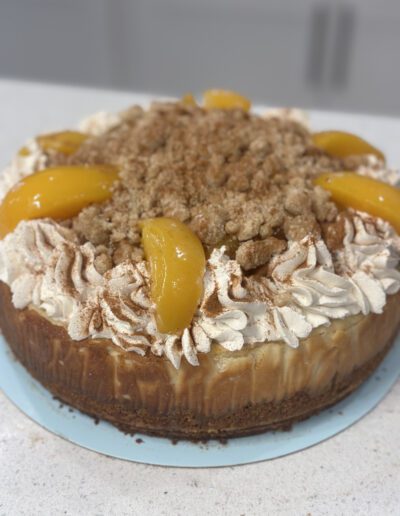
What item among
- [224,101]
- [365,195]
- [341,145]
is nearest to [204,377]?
[365,195]

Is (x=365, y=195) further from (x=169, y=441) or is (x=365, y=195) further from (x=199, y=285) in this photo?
(x=169, y=441)

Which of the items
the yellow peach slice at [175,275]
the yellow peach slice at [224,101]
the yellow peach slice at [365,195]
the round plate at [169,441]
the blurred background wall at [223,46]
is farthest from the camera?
the blurred background wall at [223,46]

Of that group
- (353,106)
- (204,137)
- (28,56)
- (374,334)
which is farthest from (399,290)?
(28,56)

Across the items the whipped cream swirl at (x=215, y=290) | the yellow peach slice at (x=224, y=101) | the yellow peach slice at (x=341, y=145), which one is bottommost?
the whipped cream swirl at (x=215, y=290)

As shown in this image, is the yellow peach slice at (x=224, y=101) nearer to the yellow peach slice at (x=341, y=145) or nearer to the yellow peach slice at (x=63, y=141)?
the yellow peach slice at (x=341, y=145)

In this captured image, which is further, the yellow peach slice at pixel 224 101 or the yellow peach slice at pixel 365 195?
the yellow peach slice at pixel 224 101

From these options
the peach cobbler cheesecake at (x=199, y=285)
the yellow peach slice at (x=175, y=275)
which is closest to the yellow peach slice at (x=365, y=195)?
the peach cobbler cheesecake at (x=199, y=285)

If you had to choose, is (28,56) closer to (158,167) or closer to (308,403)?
(158,167)
